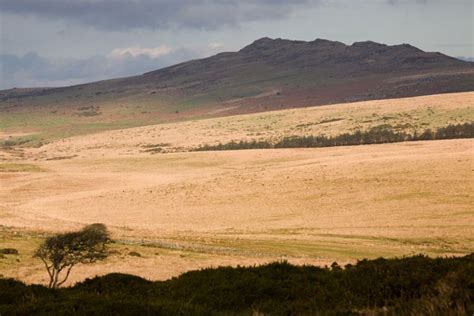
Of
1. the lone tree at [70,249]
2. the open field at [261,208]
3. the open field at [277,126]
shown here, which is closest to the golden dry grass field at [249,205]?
the open field at [261,208]

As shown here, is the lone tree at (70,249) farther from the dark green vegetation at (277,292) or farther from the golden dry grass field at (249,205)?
the dark green vegetation at (277,292)

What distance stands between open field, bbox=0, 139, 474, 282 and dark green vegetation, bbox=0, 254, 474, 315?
1739 centimetres

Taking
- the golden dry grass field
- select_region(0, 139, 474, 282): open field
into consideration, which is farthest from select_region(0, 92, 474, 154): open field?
select_region(0, 139, 474, 282): open field

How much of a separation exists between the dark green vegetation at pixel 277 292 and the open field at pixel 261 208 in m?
17.4

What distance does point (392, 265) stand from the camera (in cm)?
1731

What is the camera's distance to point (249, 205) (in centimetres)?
6962

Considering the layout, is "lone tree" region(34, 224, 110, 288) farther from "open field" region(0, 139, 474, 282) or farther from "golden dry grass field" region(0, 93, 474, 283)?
"golden dry grass field" region(0, 93, 474, 283)

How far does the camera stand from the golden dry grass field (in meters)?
43.5

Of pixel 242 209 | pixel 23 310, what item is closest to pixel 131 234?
pixel 242 209

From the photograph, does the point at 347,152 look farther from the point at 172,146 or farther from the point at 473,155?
the point at 172,146

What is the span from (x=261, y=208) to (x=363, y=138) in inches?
2364

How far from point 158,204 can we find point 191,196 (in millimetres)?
4364

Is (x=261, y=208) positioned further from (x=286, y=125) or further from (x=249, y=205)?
(x=286, y=125)

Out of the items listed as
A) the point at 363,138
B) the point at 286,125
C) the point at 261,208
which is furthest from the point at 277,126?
the point at 261,208
